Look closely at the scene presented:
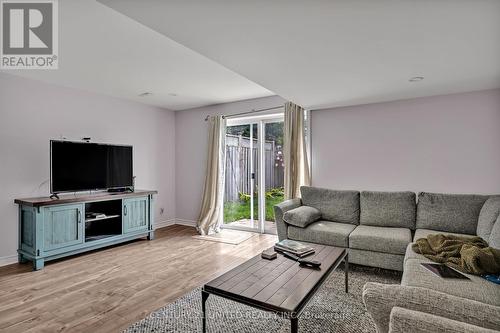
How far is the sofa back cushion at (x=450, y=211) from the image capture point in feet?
9.77

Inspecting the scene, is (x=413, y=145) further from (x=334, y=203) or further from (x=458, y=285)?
(x=458, y=285)

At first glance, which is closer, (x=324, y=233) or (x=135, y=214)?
(x=324, y=233)

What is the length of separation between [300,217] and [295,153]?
124 cm

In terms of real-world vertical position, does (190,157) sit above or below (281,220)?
above

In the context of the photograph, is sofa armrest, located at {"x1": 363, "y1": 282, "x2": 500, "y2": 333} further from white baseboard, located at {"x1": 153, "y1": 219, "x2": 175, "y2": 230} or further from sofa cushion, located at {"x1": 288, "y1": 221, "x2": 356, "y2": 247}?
white baseboard, located at {"x1": 153, "y1": 219, "x2": 175, "y2": 230}

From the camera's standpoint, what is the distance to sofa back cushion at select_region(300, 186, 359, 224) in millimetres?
3639

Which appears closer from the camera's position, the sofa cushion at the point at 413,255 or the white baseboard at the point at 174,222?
the sofa cushion at the point at 413,255

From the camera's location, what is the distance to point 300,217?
11.1 ft

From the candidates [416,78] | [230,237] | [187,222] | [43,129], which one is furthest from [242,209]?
[416,78]

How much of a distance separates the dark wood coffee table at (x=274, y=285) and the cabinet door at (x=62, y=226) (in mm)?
2603

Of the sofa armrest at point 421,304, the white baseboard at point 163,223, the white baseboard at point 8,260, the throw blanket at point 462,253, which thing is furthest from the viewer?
the white baseboard at point 163,223

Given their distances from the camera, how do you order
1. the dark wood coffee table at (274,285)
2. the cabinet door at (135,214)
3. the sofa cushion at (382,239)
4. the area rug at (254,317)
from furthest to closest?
the cabinet door at (135,214), the sofa cushion at (382,239), the area rug at (254,317), the dark wood coffee table at (274,285)
